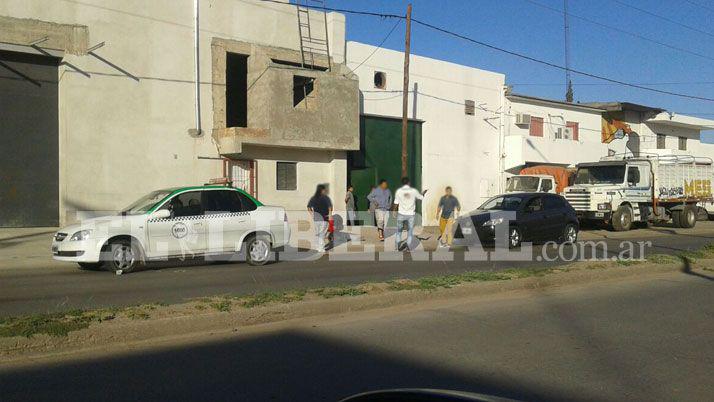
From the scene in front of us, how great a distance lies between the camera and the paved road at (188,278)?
981 cm

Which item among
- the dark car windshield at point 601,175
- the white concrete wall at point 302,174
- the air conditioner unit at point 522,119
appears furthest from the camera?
the air conditioner unit at point 522,119

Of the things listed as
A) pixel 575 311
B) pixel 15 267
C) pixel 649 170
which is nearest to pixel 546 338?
pixel 575 311

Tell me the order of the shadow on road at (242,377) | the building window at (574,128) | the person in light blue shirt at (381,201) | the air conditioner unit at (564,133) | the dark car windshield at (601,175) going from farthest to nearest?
the building window at (574,128), the air conditioner unit at (564,133), the dark car windshield at (601,175), the person in light blue shirt at (381,201), the shadow on road at (242,377)

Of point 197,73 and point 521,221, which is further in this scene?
point 197,73

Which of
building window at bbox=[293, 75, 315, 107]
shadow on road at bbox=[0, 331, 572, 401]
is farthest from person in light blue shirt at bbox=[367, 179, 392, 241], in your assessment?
shadow on road at bbox=[0, 331, 572, 401]

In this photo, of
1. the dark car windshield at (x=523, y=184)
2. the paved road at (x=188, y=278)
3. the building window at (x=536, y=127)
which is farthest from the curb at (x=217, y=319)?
the building window at (x=536, y=127)

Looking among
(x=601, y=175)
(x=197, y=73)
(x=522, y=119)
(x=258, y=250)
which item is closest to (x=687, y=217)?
(x=601, y=175)

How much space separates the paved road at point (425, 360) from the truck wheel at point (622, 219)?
56.0 feet

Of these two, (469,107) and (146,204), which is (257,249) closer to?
(146,204)

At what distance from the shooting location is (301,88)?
24.0m

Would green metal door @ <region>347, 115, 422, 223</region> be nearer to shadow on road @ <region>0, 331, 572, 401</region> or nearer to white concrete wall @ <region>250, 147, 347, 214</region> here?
white concrete wall @ <region>250, 147, 347, 214</region>

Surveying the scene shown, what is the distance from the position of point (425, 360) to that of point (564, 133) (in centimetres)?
3228

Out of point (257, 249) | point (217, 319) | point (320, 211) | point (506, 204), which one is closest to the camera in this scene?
point (217, 319)

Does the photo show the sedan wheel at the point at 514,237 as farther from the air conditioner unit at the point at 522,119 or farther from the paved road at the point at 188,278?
the air conditioner unit at the point at 522,119
